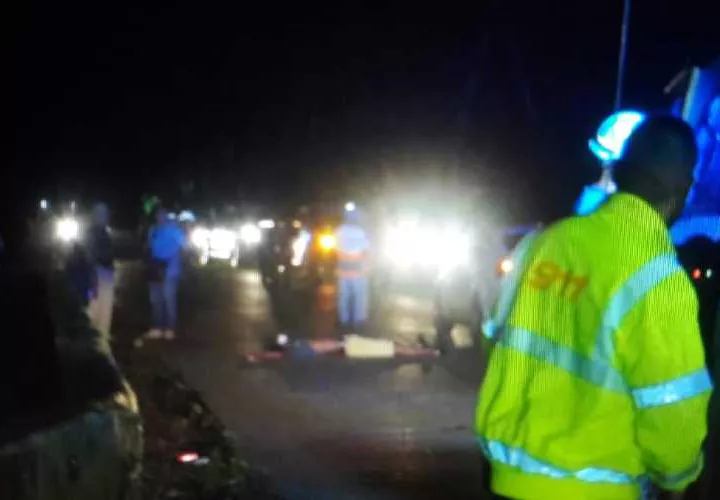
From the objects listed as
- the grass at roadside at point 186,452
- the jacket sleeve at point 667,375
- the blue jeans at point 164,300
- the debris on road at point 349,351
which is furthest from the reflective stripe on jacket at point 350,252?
the jacket sleeve at point 667,375

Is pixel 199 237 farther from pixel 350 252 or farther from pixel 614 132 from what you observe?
pixel 614 132

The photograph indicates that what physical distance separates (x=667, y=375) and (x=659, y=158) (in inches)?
21.9

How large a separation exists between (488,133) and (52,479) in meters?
39.9

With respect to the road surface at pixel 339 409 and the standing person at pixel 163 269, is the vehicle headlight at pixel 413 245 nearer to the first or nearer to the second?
the road surface at pixel 339 409

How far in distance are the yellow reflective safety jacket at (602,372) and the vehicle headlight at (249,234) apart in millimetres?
29931

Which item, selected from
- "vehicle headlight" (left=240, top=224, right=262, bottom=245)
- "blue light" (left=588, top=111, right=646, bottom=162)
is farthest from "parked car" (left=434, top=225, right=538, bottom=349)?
"vehicle headlight" (left=240, top=224, right=262, bottom=245)

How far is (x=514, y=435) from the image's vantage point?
2740 mm

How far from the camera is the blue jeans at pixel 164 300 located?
15383 mm

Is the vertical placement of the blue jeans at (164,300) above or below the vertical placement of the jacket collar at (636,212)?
below

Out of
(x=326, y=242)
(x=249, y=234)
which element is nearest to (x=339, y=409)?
(x=326, y=242)

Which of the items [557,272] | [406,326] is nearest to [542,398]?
[557,272]

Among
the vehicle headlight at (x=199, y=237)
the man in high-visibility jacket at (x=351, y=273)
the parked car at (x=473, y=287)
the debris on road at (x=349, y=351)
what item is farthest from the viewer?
the vehicle headlight at (x=199, y=237)

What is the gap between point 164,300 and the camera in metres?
15.4

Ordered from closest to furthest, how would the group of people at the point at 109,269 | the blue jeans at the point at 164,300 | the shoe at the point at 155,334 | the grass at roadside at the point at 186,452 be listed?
the grass at roadside at the point at 186,452 → the group of people at the point at 109,269 → the blue jeans at the point at 164,300 → the shoe at the point at 155,334
